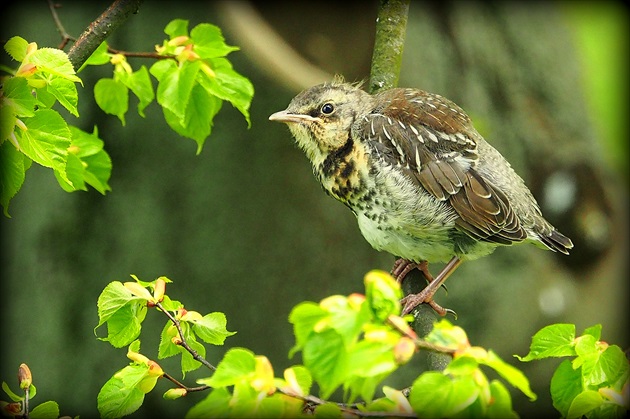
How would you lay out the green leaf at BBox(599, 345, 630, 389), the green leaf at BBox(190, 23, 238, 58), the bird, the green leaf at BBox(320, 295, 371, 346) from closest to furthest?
the green leaf at BBox(320, 295, 371, 346), the green leaf at BBox(599, 345, 630, 389), the green leaf at BBox(190, 23, 238, 58), the bird

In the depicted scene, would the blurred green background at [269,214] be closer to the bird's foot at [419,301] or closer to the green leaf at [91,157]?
the bird's foot at [419,301]

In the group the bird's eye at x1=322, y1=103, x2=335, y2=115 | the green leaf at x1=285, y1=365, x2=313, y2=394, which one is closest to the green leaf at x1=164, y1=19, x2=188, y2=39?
the bird's eye at x1=322, y1=103, x2=335, y2=115

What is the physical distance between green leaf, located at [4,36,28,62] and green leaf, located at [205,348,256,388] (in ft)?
3.64

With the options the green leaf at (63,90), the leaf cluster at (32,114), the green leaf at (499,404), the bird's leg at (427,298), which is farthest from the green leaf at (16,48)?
the bird's leg at (427,298)

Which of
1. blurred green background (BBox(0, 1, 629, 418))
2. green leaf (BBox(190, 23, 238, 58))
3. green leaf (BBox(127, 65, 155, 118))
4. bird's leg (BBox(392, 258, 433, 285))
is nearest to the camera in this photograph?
green leaf (BBox(190, 23, 238, 58))

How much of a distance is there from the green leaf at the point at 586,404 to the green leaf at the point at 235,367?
812 mm

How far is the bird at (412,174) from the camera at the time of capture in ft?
10.5

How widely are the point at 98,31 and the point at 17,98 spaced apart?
23.6 inches

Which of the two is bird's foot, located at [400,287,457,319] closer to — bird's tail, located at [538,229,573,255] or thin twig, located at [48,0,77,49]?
bird's tail, located at [538,229,573,255]

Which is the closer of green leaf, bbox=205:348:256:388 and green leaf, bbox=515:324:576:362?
green leaf, bbox=205:348:256:388

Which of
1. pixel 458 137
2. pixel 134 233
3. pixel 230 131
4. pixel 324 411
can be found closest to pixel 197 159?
pixel 230 131

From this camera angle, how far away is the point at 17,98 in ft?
7.19

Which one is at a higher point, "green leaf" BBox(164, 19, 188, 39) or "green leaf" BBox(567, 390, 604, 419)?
"green leaf" BBox(164, 19, 188, 39)

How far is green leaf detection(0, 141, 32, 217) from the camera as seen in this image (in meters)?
2.26
